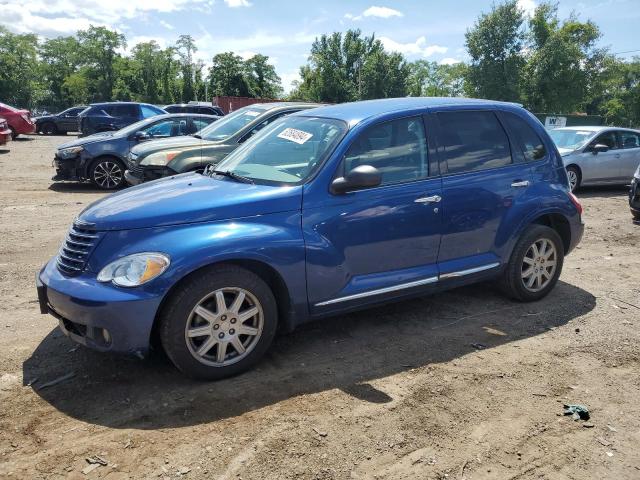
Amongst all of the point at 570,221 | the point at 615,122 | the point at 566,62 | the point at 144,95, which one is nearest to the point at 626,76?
the point at 615,122

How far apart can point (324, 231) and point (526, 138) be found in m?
2.45

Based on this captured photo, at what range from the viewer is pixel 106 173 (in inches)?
438

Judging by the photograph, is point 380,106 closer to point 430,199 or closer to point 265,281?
point 430,199

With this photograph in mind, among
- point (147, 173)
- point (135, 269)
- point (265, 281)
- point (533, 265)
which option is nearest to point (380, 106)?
point (265, 281)

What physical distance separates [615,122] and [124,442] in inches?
2780

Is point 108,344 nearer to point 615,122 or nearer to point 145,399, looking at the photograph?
point 145,399

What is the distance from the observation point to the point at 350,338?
4359mm

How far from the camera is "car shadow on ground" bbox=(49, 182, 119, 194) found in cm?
1098

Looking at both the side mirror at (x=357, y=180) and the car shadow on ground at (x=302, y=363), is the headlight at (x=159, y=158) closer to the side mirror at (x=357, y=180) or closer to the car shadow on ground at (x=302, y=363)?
the car shadow on ground at (x=302, y=363)

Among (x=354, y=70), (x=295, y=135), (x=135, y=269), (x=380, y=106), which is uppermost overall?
(x=354, y=70)

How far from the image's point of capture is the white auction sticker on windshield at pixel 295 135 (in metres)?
4.38

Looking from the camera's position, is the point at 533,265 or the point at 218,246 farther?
the point at 533,265

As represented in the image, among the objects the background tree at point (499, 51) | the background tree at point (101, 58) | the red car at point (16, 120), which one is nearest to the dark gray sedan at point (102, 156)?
the red car at point (16, 120)

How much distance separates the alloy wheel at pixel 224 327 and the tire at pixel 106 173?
8.59 m
